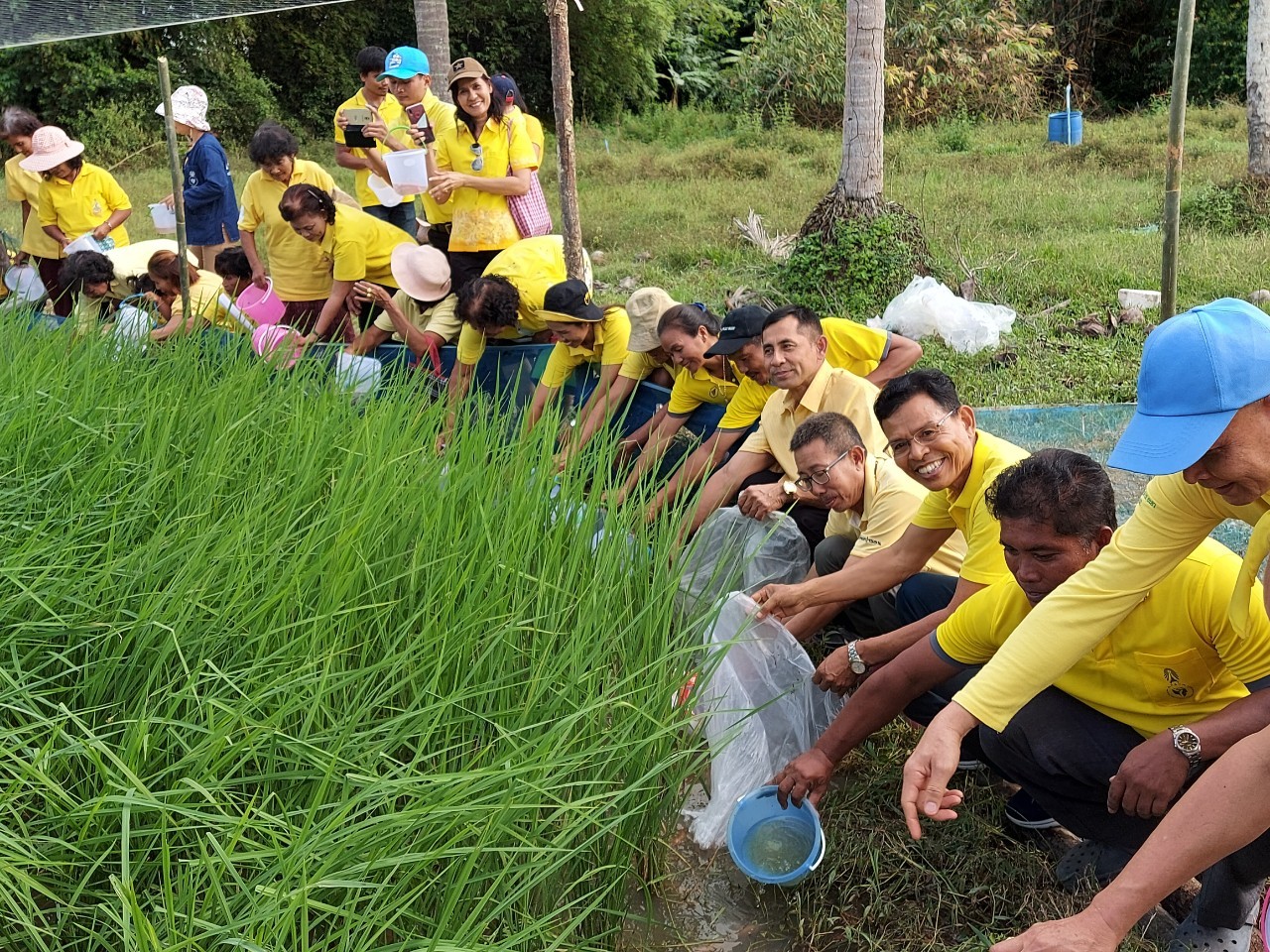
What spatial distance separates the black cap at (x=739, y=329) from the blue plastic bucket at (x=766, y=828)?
1598mm

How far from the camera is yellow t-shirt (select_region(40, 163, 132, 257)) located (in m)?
6.65

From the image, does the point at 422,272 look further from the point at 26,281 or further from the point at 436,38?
the point at 436,38

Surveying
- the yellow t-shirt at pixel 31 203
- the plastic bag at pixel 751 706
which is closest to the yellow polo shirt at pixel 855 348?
the plastic bag at pixel 751 706

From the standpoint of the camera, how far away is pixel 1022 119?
12.3m

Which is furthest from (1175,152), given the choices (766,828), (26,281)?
(26,281)

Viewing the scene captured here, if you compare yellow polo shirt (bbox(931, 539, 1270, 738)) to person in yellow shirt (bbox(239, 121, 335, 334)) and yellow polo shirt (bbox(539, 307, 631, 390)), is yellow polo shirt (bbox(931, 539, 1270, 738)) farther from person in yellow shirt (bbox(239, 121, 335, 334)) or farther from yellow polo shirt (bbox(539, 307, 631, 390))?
person in yellow shirt (bbox(239, 121, 335, 334))

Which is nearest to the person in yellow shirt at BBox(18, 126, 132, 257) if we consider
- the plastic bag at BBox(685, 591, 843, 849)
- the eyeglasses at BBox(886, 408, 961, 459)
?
the plastic bag at BBox(685, 591, 843, 849)

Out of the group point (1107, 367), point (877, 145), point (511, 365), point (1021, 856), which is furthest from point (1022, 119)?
point (1021, 856)

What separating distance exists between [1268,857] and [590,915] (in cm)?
108

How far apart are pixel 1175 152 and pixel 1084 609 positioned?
2.11 meters

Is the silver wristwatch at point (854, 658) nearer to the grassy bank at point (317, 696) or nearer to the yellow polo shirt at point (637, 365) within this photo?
the grassy bank at point (317, 696)

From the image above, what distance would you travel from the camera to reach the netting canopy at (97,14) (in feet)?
17.0

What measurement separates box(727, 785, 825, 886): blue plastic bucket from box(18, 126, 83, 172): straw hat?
5.70 meters

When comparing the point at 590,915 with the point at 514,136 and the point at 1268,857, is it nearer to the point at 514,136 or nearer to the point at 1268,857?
the point at 1268,857
